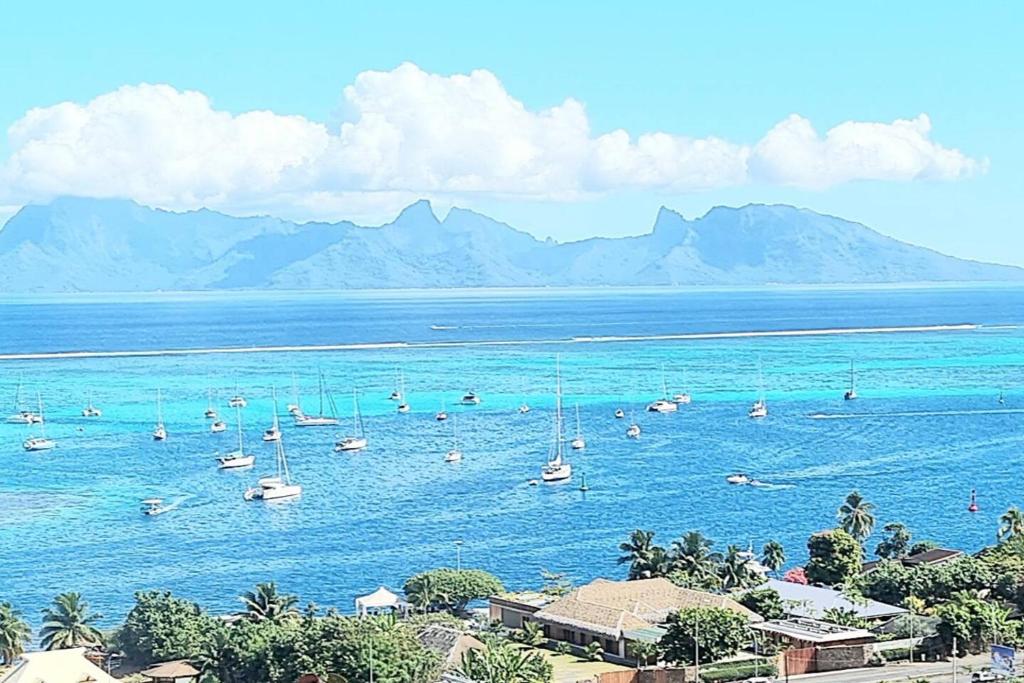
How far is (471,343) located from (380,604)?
327 ft

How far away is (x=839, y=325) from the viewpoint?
16425cm

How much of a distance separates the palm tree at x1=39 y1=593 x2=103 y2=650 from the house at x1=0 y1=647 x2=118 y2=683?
23.6 ft

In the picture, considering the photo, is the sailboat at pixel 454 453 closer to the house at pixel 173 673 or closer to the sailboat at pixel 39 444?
the sailboat at pixel 39 444

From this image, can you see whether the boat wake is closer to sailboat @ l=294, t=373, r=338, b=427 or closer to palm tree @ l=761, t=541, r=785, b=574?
sailboat @ l=294, t=373, r=338, b=427

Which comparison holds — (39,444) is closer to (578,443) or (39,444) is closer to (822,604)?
(578,443)

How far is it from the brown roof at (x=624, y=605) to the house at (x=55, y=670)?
941 cm

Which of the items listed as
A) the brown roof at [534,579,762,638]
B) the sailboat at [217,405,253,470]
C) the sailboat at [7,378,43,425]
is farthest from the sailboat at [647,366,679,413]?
the brown roof at [534,579,762,638]

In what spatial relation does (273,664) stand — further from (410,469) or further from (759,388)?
(759,388)

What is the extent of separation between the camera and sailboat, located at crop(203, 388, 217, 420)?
72.8 metres

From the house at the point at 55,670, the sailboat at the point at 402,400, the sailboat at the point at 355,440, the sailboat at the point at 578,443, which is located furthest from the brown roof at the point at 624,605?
the sailboat at the point at 402,400

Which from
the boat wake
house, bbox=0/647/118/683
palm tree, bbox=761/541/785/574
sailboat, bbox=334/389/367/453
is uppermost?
the boat wake

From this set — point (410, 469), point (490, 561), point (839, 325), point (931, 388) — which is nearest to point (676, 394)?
point (931, 388)

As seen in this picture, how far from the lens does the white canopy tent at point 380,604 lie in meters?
33.6

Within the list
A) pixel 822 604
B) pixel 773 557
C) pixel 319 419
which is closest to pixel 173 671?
pixel 822 604
